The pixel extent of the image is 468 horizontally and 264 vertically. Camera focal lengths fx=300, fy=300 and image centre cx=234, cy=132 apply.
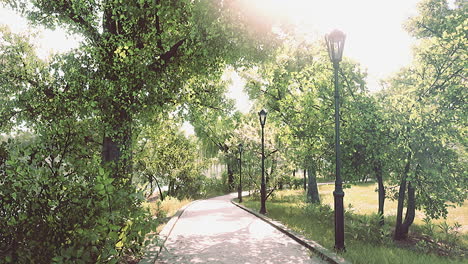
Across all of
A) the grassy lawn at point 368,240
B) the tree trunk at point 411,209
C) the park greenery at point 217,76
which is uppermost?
the park greenery at point 217,76

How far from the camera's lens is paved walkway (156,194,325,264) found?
6504mm

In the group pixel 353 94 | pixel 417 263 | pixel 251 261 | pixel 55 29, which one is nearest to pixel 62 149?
pixel 251 261

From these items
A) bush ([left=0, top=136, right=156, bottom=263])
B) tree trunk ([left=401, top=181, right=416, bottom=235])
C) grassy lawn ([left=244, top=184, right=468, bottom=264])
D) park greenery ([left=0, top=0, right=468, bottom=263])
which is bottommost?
grassy lawn ([left=244, top=184, right=468, bottom=264])

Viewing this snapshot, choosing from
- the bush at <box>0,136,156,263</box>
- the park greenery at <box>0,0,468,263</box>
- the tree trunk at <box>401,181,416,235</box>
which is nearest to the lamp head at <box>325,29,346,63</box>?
the park greenery at <box>0,0,468,263</box>

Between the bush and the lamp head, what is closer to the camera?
the bush

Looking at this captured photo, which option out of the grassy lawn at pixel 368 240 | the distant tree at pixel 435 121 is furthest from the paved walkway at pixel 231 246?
the distant tree at pixel 435 121

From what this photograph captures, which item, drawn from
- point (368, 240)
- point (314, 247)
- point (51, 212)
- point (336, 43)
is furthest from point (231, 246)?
point (336, 43)

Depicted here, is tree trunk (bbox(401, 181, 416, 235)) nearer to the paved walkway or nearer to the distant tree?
the distant tree

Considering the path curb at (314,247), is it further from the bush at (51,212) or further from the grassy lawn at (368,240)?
the bush at (51,212)

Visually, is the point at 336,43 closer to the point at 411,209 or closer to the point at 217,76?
the point at 217,76

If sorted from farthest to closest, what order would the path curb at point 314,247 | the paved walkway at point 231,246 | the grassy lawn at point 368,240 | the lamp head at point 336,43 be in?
1. the lamp head at point 336,43
2. the paved walkway at point 231,246
3. the grassy lawn at point 368,240
4. the path curb at point 314,247

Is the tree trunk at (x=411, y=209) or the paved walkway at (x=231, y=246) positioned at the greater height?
the tree trunk at (x=411, y=209)

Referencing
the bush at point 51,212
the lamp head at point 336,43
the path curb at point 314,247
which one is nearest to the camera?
the bush at point 51,212

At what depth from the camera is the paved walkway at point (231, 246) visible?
650 centimetres
